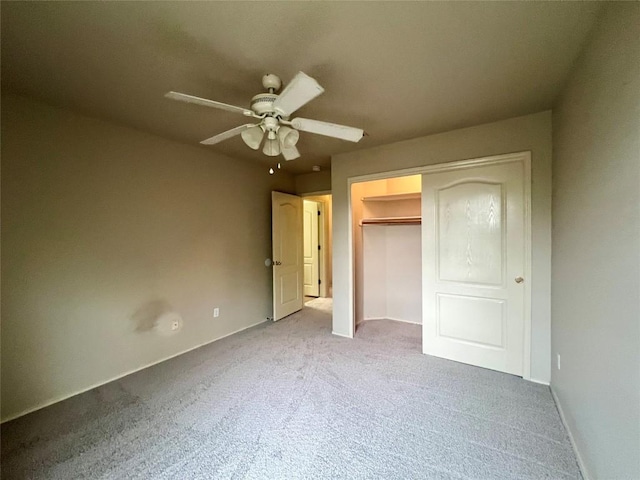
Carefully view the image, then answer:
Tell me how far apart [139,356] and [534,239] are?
3889 mm

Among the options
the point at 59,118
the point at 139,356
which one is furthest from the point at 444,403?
the point at 59,118

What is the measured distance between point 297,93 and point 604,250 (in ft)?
5.34

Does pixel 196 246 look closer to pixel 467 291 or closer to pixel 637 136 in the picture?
pixel 467 291

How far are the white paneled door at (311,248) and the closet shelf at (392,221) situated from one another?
207 cm

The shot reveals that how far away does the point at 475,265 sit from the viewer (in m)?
2.67

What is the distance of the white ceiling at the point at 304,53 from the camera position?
4.22 feet

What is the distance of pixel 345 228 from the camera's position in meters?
3.45

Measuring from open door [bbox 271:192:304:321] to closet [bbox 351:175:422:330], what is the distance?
3.80 ft

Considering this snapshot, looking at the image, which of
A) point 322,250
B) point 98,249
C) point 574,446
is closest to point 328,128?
point 98,249

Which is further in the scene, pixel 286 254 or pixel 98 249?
→ pixel 286 254

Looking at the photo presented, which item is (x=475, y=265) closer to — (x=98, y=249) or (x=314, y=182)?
(x=314, y=182)

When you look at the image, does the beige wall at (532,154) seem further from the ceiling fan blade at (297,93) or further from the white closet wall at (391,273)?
the ceiling fan blade at (297,93)

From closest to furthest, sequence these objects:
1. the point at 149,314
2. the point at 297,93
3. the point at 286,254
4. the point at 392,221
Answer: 1. the point at 297,93
2. the point at 149,314
3. the point at 392,221
4. the point at 286,254

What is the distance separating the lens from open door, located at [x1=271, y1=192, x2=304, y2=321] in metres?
4.16
